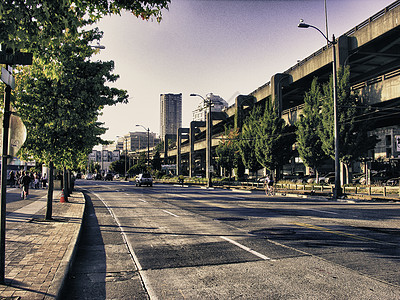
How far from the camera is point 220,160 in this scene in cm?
4962

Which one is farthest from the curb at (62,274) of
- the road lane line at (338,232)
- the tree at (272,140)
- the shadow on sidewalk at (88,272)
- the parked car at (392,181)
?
the tree at (272,140)

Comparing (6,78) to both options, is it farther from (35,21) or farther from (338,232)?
(338,232)

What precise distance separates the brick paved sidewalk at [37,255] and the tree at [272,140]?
29253mm

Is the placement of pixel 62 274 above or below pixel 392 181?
below

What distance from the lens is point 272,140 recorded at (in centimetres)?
3831

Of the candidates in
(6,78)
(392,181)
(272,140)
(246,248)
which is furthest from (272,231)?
(272,140)

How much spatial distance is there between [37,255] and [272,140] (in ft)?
110

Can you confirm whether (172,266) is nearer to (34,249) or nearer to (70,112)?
(34,249)

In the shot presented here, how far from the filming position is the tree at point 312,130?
32.2m

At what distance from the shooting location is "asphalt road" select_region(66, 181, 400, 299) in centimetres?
515

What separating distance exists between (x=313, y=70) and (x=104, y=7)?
33214mm

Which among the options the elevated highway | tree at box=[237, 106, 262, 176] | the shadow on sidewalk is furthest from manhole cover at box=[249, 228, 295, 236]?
tree at box=[237, 106, 262, 176]

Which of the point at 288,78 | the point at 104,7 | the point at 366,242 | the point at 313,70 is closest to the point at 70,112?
the point at 104,7

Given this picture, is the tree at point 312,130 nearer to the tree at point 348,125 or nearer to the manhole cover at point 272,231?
the tree at point 348,125
